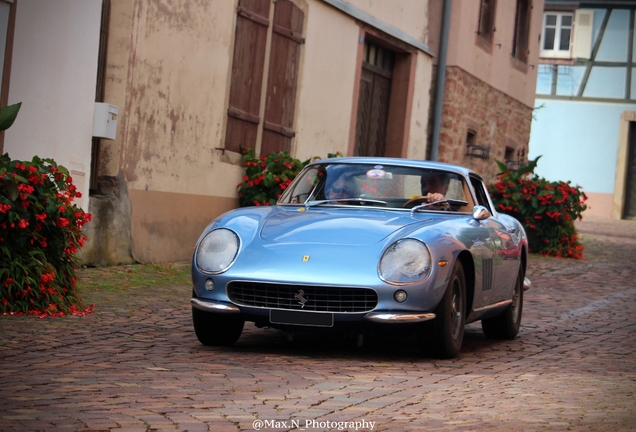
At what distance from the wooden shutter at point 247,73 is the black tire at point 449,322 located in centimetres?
692

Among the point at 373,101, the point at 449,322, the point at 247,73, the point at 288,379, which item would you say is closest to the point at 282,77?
the point at 247,73

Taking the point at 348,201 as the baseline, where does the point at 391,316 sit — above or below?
below

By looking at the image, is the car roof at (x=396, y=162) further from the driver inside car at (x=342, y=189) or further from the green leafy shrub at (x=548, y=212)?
the green leafy shrub at (x=548, y=212)

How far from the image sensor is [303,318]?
247 inches

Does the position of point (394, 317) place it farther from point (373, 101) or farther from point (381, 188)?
point (373, 101)

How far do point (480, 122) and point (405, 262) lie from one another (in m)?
15.2

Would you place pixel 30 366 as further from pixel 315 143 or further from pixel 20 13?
pixel 315 143

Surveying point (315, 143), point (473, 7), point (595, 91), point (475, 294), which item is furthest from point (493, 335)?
point (595, 91)

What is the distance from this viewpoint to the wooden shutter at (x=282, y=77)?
1416cm

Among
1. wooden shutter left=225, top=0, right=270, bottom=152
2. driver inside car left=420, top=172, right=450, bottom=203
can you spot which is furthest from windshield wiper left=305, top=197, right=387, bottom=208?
wooden shutter left=225, top=0, right=270, bottom=152

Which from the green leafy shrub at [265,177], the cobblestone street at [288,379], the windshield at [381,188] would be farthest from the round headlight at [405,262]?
the green leafy shrub at [265,177]

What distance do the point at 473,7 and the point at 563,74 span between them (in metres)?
15.2

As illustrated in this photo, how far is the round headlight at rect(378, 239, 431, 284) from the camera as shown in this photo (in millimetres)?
6316

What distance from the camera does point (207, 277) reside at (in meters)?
6.55
